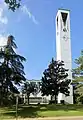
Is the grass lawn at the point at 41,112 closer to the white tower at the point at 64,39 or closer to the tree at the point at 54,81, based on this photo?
the tree at the point at 54,81

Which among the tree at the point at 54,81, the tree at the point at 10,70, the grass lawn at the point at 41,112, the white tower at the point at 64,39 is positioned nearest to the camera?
the grass lawn at the point at 41,112

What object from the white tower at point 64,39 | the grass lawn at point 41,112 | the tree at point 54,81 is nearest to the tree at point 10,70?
the grass lawn at point 41,112

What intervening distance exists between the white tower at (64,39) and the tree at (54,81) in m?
20.2

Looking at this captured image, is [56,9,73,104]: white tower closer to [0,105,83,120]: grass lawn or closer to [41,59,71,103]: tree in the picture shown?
[41,59,71,103]: tree

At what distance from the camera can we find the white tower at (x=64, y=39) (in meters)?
104

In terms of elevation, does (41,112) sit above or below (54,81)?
below

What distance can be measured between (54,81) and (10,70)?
28.3 m

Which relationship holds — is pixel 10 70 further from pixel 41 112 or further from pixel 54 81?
pixel 54 81

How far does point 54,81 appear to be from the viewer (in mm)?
78188

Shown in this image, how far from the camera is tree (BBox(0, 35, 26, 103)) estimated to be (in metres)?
50.2

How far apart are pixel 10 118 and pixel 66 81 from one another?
48.3m

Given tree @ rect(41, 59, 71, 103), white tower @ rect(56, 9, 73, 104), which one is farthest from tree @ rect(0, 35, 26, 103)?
white tower @ rect(56, 9, 73, 104)

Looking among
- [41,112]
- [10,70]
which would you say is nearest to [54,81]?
[10,70]

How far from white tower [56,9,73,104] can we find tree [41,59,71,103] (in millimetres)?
20215
